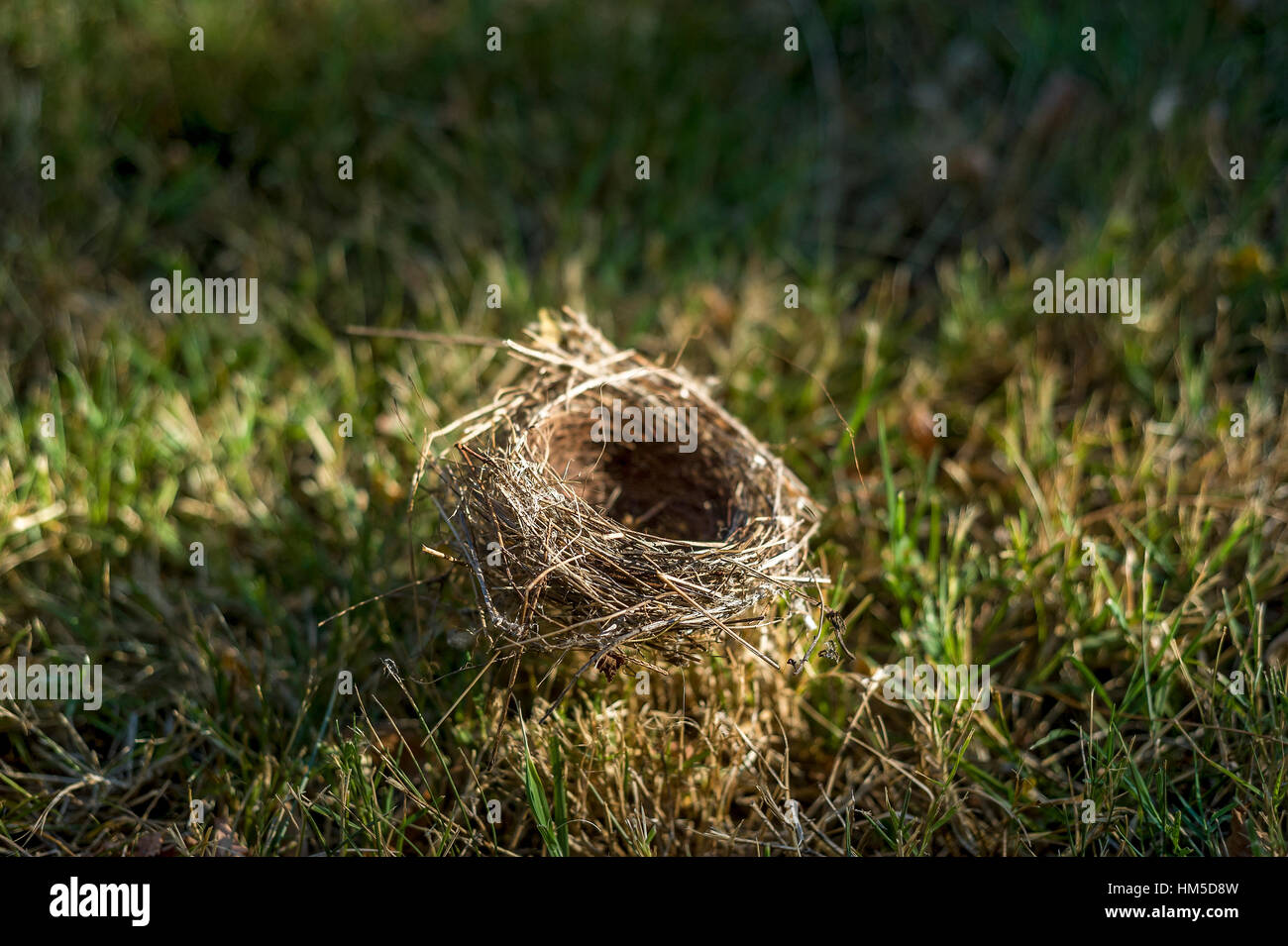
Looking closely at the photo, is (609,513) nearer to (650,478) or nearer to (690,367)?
(650,478)

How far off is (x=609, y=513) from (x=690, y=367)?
712 millimetres

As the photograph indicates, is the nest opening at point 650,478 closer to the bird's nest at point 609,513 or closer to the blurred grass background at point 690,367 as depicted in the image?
the bird's nest at point 609,513

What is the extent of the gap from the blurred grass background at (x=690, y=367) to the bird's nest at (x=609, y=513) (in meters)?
0.16

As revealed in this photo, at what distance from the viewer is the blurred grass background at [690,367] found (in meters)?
1.94

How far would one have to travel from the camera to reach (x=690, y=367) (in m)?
2.83

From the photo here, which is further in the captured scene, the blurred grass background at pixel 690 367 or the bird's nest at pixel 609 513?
the blurred grass background at pixel 690 367

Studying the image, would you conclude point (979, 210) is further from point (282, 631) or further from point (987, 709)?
point (282, 631)

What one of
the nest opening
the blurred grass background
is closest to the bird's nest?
the nest opening

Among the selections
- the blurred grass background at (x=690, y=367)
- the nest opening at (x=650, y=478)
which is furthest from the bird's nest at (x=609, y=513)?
the blurred grass background at (x=690, y=367)

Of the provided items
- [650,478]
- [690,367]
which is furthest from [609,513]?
[690,367]

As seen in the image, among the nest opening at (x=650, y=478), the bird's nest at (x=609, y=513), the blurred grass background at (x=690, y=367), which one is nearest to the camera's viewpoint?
the bird's nest at (x=609, y=513)

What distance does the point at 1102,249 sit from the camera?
292 centimetres
